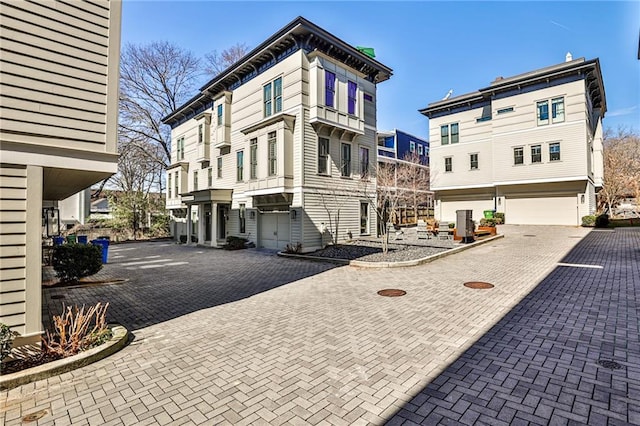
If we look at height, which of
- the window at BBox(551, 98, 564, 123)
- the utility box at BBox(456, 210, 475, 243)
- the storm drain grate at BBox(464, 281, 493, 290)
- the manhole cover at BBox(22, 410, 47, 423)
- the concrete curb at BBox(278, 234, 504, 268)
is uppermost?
the window at BBox(551, 98, 564, 123)

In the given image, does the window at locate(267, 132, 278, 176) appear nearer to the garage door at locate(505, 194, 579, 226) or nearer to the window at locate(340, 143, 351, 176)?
the window at locate(340, 143, 351, 176)

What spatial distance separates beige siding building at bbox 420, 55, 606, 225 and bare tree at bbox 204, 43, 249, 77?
1917cm

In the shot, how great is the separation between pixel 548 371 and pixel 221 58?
3488 cm

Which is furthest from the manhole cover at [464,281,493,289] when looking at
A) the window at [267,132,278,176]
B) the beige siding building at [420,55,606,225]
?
the beige siding building at [420,55,606,225]

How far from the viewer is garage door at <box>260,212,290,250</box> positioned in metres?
16.8

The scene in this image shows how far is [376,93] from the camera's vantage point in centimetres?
1939

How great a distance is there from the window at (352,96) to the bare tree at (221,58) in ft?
59.4

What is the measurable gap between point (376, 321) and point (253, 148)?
14.2 m

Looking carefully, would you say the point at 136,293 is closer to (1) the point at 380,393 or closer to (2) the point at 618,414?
(1) the point at 380,393

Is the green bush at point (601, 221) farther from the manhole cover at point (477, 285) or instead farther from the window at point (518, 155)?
the manhole cover at point (477, 285)

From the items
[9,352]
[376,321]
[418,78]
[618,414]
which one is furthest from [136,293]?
[418,78]

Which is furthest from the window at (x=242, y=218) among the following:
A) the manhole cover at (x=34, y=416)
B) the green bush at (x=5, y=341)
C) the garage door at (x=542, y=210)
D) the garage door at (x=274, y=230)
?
the garage door at (x=542, y=210)

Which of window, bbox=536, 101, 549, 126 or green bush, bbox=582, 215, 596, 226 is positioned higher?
window, bbox=536, 101, 549, 126

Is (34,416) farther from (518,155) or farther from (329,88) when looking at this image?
(518,155)
